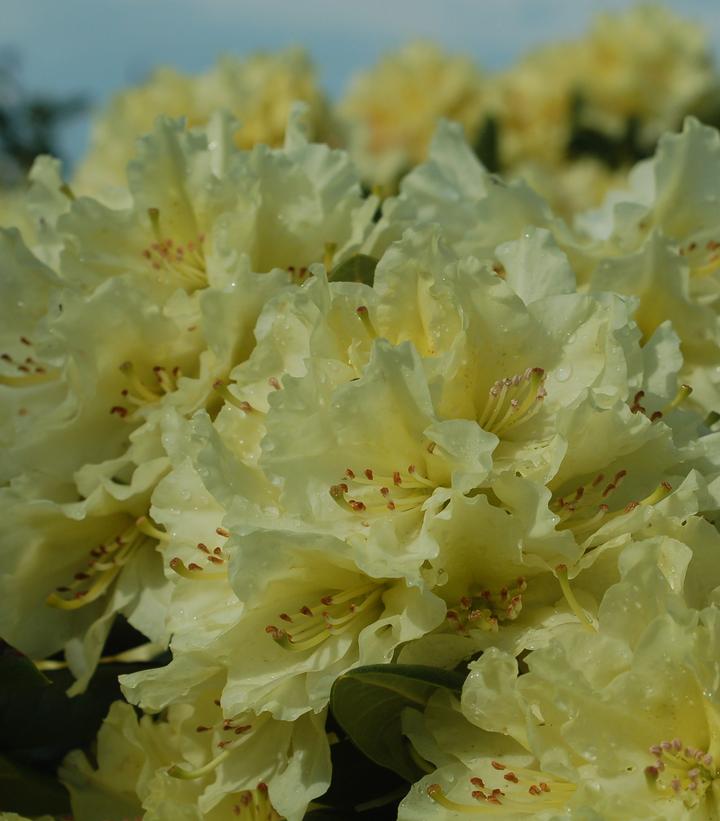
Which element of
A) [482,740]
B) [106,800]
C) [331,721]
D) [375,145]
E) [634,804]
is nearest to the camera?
[634,804]

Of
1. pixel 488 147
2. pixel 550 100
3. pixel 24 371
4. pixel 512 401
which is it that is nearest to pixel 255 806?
pixel 512 401

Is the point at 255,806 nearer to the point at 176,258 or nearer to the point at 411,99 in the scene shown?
the point at 176,258

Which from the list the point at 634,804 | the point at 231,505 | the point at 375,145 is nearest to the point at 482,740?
the point at 634,804

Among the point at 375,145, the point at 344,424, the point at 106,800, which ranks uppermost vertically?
the point at 344,424

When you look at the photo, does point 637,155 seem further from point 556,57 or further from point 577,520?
point 577,520

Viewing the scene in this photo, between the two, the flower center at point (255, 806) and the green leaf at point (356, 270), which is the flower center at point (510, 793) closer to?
the flower center at point (255, 806)
